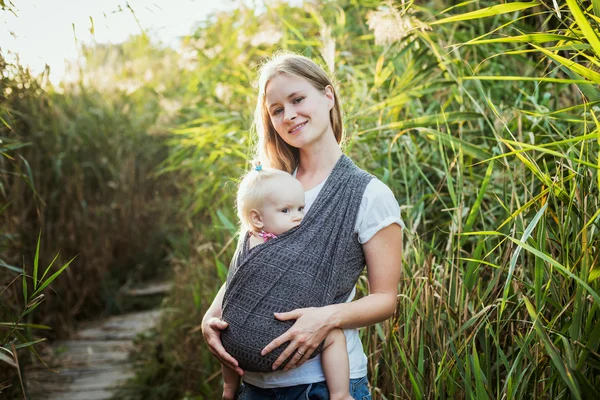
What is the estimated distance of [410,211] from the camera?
2545 millimetres

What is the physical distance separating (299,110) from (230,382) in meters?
0.87

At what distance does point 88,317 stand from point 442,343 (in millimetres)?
4512

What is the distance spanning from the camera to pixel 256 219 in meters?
1.81

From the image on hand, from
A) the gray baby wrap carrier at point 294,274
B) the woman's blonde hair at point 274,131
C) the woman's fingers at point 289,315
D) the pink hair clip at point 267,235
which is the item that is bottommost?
the woman's fingers at point 289,315

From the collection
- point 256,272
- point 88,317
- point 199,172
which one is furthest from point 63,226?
point 256,272

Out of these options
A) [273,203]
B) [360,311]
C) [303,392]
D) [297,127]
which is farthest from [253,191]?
[303,392]

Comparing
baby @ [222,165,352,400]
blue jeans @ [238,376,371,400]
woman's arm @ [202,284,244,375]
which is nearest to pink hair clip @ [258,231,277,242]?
baby @ [222,165,352,400]

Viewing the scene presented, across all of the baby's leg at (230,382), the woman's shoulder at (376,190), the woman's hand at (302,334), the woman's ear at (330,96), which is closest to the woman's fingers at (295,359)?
the woman's hand at (302,334)

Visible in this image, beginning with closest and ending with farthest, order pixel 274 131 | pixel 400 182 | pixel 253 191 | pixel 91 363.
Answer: pixel 253 191 < pixel 274 131 < pixel 400 182 < pixel 91 363

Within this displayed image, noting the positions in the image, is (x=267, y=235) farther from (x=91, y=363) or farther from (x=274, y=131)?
(x=91, y=363)

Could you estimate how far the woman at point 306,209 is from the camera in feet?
5.36

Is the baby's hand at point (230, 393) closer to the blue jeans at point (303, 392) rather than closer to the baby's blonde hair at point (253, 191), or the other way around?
the blue jeans at point (303, 392)

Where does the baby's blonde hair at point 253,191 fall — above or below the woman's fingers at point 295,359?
above

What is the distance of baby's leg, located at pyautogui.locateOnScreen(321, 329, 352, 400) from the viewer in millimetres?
1610
